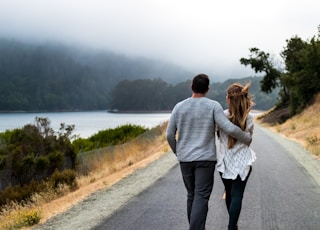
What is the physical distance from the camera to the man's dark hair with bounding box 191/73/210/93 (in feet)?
17.1

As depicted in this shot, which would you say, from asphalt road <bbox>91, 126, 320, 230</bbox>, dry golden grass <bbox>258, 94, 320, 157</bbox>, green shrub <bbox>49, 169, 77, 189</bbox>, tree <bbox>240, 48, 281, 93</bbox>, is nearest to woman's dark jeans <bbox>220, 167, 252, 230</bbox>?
asphalt road <bbox>91, 126, 320, 230</bbox>

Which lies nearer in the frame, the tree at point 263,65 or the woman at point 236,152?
the woman at point 236,152

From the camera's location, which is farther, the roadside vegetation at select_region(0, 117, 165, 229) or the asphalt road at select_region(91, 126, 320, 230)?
the roadside vegetation at select_region(0, 117, 165, 229)

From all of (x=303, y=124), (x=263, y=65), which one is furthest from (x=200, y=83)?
(x=263, y=65)

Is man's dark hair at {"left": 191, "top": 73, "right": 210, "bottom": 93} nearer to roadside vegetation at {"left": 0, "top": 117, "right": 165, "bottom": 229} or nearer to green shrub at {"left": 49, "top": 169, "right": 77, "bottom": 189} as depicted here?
roadside vegetation at {"left": 0, "top": 117, "right": 165, "bottom": 229}

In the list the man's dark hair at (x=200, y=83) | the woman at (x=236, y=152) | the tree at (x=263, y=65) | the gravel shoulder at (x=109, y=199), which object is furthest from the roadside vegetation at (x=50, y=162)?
the tree at (x=263, y=65)

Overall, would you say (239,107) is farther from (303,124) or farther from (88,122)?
(88,122)

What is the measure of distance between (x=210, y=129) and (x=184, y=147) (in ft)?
1.17

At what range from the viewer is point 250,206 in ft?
25.3

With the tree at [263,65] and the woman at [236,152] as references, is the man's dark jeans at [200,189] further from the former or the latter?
the tree at [263,65]

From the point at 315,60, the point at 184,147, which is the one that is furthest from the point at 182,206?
the point at 315,60

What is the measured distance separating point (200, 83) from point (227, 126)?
23.0 inches

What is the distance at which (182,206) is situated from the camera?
311 inches

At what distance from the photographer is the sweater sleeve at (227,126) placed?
5055 millimetres
